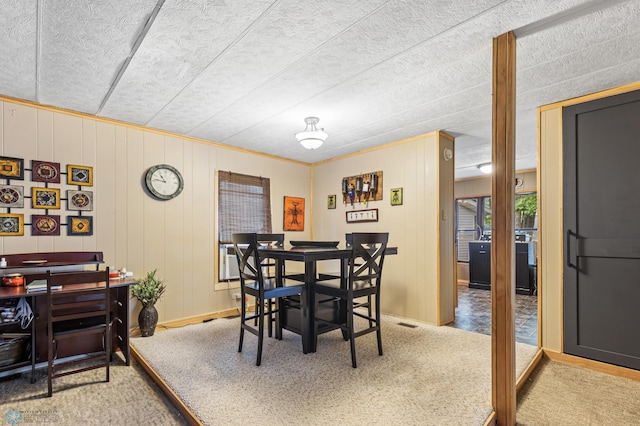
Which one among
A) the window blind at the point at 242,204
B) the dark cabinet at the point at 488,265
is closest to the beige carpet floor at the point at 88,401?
the window blind at the point at 242,204

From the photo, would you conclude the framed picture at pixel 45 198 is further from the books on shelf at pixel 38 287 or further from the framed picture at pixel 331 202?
the framed picture at pixel 331 202

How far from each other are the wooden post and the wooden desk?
9.20 ft

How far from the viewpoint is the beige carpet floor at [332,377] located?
79.1 inches

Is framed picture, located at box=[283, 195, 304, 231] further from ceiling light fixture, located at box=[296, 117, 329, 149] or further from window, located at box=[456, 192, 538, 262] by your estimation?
window, located at box=[456, 192, 538, 262]

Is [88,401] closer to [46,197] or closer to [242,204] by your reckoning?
[46,197]

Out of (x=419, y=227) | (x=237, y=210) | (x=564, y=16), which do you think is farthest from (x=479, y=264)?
(x=564, y=16)

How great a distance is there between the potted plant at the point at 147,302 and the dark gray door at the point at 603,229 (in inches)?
157

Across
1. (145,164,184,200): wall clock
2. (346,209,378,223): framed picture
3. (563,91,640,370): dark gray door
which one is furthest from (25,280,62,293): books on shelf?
(563,91,640,370): dark gray door

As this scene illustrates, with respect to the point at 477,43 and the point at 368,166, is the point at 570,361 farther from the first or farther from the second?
the point at 368,166

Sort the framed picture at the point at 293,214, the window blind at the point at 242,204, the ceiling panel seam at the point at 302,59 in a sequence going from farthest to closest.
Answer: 1. the framed picture at the point at 293,214
2. the window blind at the point at 242,204
3. the ceiling panel seam at the point at 302,59

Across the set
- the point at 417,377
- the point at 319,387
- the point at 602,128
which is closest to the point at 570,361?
the point at 417,377

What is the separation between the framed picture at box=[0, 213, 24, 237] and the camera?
2.93m

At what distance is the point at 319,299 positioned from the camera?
128 inches

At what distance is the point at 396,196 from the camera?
4.41 metres
